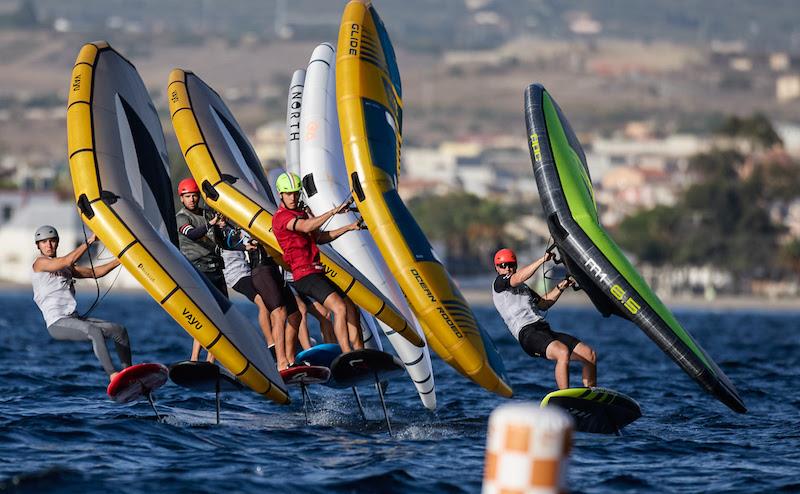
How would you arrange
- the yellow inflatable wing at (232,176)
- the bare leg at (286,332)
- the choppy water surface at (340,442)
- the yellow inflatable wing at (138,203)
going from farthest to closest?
1. the bare leg at (286,332)
2. the yellow inflatable wing at (232,176)
3. the yellow inflatable wing at (138,203)
4. the choppy water surface at (340,442)

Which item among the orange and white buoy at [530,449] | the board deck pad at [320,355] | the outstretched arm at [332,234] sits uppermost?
the outstretched arm at [332,234]

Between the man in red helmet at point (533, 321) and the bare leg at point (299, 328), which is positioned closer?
the man in red helmet at point (533, 321)

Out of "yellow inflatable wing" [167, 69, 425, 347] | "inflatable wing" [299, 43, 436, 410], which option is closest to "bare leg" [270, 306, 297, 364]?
"yellow inflatable wing" [167, 69, 425, 347]

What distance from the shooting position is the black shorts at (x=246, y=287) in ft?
70.4

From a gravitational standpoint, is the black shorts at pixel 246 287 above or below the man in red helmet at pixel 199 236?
below

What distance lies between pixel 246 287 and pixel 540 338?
4.28 metres

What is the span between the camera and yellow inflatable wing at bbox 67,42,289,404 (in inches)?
750

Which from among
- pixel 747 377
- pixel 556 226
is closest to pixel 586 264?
pixel 556 226

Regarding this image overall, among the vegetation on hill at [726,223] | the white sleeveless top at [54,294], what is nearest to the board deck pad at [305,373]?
the white sleeveless top at [54,294]

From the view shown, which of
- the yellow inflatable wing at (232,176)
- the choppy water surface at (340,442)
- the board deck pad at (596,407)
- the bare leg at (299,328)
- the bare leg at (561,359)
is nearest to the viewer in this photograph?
the choppy water surface at (340,442)

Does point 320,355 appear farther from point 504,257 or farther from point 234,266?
point 504,257

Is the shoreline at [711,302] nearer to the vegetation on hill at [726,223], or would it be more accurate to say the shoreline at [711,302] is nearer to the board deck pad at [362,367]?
the vegetation on hill at [726,223]

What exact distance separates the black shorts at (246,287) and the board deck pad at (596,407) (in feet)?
14.6

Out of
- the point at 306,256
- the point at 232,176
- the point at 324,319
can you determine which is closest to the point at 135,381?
the point at 306,256
